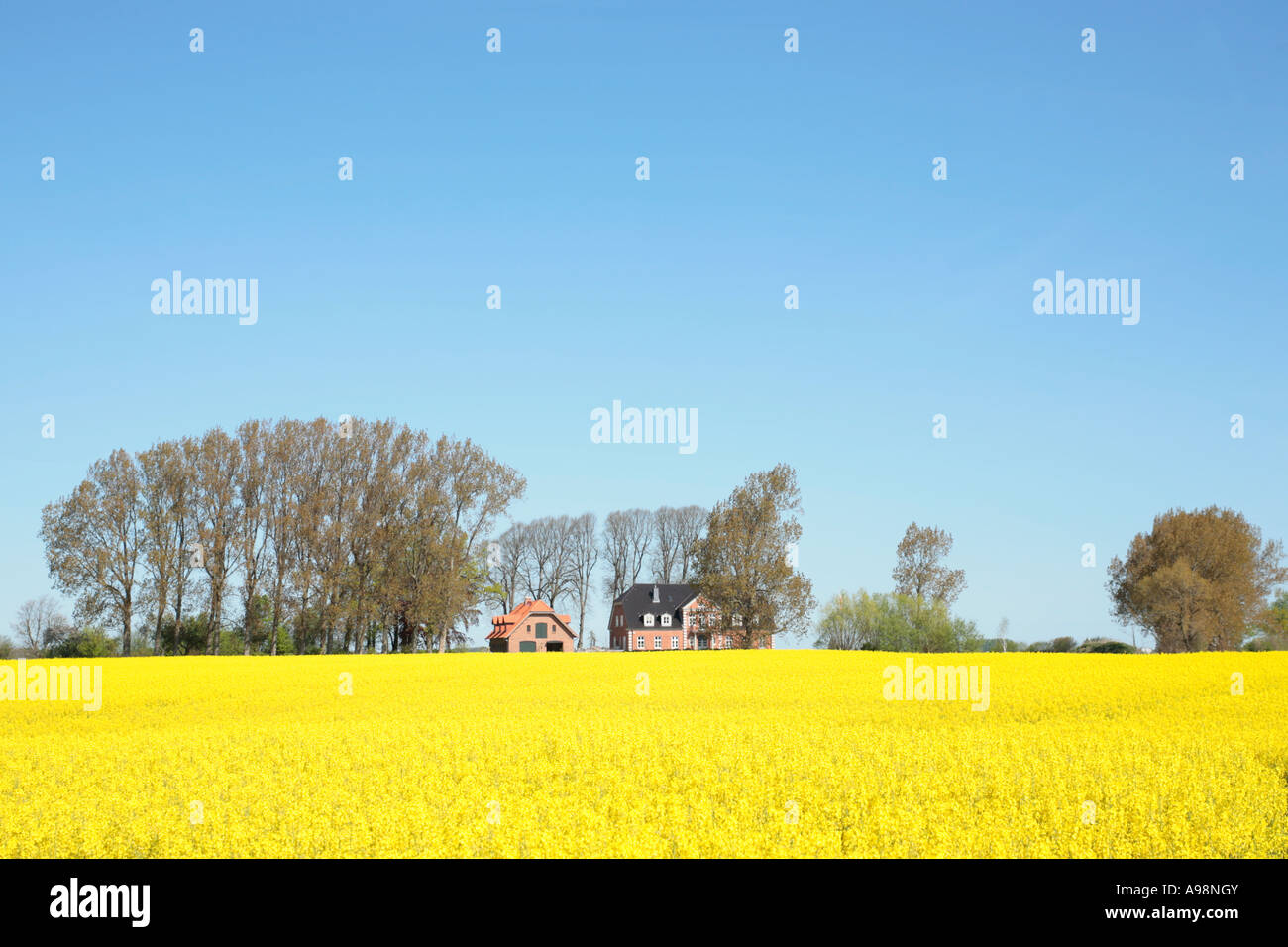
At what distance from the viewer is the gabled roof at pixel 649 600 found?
97.6 meters

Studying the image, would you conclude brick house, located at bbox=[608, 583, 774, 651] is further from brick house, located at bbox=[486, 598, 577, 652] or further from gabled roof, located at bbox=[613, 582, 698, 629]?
brick house, located at bbox=[486, 598, 577, 652]

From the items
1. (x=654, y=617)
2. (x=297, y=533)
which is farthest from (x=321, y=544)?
(x=654, y=617)

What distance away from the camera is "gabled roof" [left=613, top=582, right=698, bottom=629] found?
9762 centimetres

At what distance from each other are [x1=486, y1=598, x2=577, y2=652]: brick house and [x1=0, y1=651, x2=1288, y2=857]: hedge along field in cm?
4437

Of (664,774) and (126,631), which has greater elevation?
(664,774)

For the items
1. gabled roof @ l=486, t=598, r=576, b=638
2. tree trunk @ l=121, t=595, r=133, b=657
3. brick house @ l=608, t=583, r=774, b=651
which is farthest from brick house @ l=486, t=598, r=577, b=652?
tree trunk @ l=121, t=595, r=133, b=657

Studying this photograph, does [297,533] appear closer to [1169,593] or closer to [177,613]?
[177,613]

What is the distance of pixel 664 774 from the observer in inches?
667

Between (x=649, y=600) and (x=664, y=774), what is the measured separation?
82271mm
